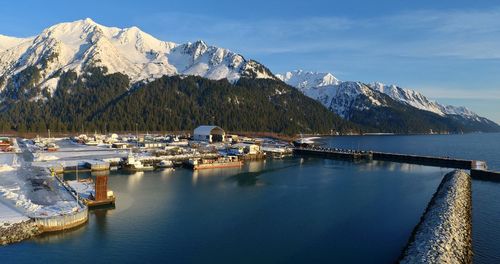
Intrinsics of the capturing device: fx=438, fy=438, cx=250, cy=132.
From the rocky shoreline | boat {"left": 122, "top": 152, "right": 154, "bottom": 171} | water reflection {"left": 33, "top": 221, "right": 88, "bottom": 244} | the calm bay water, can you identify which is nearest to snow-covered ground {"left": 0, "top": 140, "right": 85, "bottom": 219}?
the rocky shoreline

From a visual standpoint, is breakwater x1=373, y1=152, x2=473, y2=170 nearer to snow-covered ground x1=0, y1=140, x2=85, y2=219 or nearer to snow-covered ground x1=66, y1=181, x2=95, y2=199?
snow-covered ground x1=66, y1=181, x2=95, y2=199

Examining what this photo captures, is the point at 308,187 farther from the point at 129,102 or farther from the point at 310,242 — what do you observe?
the point at 129,102

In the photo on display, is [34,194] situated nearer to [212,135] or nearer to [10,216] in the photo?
[10,216]

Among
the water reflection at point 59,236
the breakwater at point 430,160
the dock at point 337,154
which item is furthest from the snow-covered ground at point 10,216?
the dock at point 337,154

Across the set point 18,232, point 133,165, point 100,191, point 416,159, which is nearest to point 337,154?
point 416,159

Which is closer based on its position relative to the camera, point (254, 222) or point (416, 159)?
point (254, 222)

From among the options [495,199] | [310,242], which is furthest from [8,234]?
[495,199]
